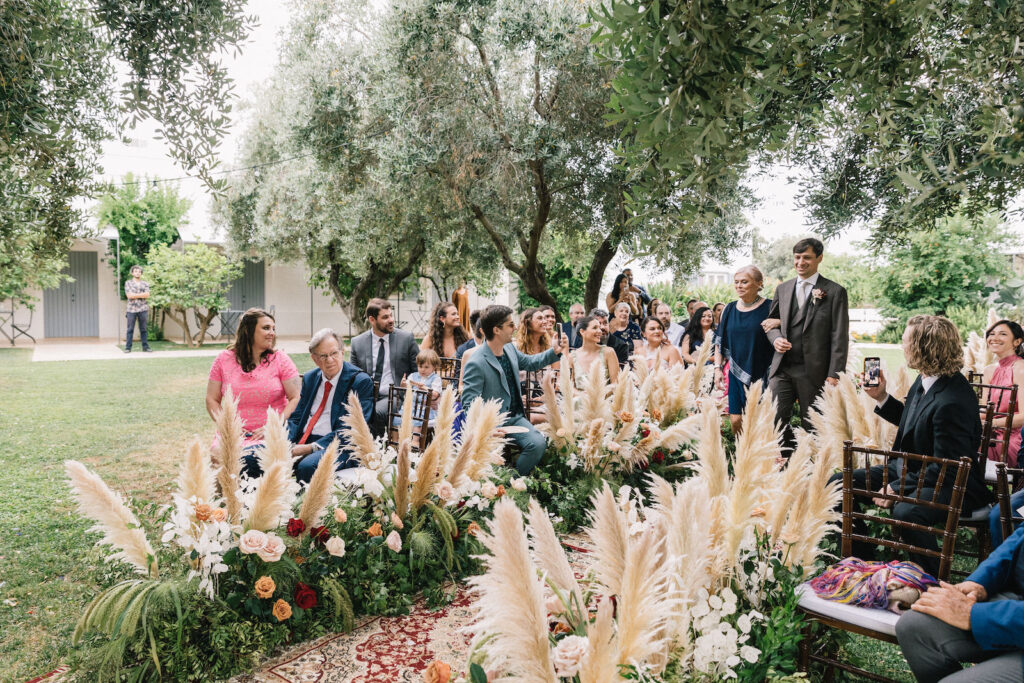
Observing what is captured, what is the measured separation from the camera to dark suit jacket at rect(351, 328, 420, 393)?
6.34 m

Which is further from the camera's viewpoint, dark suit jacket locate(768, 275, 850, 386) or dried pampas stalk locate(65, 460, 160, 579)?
dark suit jacket locate(768, 275, 850, 386)

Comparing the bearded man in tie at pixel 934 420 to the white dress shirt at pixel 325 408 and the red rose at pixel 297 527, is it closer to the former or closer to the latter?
the red rose at pixel 297 527

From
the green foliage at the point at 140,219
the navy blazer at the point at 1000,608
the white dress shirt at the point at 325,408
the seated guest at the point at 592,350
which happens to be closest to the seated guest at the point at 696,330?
the seated guest at the point at 592,350

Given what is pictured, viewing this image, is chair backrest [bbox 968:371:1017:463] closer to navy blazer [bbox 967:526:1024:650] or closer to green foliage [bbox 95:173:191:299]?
navy blazer [bbox 967:526:1024:650]

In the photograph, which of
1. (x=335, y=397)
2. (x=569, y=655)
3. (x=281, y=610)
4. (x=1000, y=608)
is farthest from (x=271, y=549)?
(x=1000, y=608)

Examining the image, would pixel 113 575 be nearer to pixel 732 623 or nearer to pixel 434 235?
pixel 732 623

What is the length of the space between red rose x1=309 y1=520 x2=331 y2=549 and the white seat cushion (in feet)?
6.96

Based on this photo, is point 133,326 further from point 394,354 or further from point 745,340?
point 745,340

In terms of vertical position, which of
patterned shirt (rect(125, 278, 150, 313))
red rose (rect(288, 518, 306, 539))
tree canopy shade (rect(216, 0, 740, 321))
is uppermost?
tree canopy shade (rect(216, 0, 740, 321))

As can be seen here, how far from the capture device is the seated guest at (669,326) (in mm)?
9625

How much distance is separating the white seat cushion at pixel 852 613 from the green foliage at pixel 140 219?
76.7 ft

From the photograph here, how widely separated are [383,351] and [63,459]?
12.4ft

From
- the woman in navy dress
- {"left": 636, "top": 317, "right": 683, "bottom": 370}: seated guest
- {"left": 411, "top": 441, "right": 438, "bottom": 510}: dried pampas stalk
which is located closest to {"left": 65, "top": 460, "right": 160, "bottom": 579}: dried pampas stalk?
{"left": 411, "top": 441, "right": 438, "bottom": 510}: dried pampas stalk

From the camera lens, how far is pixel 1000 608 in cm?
199
